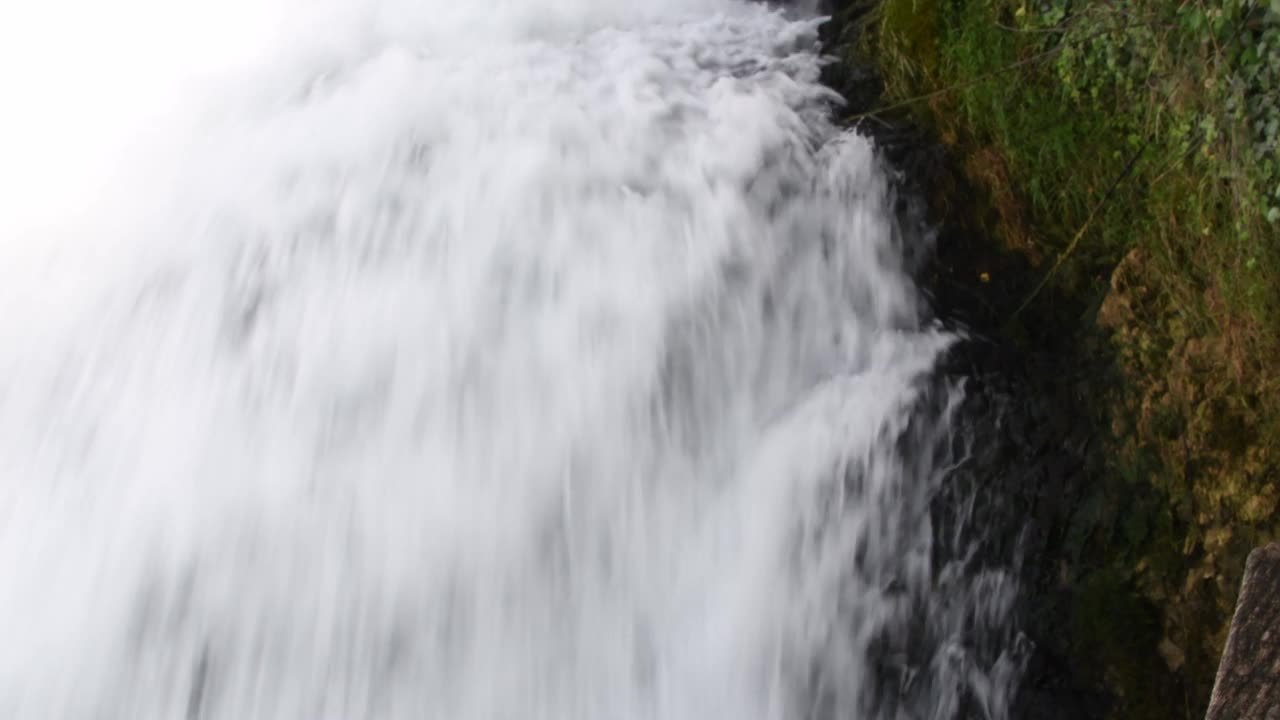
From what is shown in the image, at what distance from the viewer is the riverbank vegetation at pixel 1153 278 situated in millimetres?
2627

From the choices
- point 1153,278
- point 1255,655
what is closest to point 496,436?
point 1153,278

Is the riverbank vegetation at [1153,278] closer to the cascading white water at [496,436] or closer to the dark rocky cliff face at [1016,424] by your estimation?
the dark rocky cliff face at [1016,424]

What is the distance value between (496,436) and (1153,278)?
2.28 metres

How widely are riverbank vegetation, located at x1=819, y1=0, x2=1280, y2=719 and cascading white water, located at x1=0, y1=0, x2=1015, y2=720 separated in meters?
0.43

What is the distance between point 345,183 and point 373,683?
2254mm

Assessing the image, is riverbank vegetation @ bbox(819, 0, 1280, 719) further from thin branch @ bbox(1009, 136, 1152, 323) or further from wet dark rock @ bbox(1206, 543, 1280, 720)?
wet dark rock @ bbox(1206, 543, 1280, 720)

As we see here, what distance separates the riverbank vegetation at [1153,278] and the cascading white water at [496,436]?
433mm

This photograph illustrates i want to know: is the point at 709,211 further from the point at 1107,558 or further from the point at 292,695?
the point at 292,695

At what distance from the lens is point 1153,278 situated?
10.1 feet

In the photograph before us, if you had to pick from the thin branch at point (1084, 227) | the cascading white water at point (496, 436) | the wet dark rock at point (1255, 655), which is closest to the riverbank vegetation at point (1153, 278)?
the thin branch at point (1084, 227)

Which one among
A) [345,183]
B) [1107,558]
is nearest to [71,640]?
[345,183]

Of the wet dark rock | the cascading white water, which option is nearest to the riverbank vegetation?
the cascading white water

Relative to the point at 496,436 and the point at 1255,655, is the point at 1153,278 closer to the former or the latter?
the point at 1255,655

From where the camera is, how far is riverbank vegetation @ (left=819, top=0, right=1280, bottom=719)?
263cm
